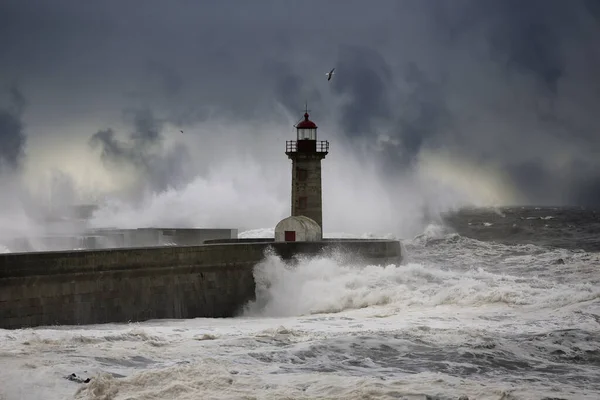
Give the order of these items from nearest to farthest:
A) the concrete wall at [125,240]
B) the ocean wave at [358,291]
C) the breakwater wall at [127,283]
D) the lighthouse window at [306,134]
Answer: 1. the breakwater wall at [127,283]
2. the ocean wave at [358,291]
3. the lighthouse window at [306,134]
4. the concrete wall at [125,240]

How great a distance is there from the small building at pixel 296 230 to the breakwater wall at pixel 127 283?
2790 millimetres

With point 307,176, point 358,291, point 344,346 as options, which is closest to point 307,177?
point 307,176

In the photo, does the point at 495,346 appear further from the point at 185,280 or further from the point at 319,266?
the point at 319,266

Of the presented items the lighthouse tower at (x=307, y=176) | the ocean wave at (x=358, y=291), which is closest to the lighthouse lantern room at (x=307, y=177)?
the lighthouse tower at (x=307, y=176)

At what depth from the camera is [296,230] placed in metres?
19.3

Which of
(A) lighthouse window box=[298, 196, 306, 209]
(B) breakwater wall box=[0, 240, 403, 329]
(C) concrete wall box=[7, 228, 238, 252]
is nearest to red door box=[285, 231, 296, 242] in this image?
(A) lighthouse window box=[298, 196, 306, 209]

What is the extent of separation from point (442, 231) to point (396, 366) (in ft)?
114

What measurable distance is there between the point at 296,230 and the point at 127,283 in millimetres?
7097

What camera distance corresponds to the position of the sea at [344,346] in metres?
7.77

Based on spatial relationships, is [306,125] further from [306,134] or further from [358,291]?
[358,291]

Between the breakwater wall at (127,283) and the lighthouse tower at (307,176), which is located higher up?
the lighthouse tower at (307,176)

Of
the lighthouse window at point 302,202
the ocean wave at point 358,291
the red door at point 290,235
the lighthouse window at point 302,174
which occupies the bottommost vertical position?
the ocean wave at point 358,291

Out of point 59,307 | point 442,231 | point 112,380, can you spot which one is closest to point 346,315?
point 59,307

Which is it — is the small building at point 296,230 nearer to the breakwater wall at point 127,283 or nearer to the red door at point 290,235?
the red door at point 290,235
